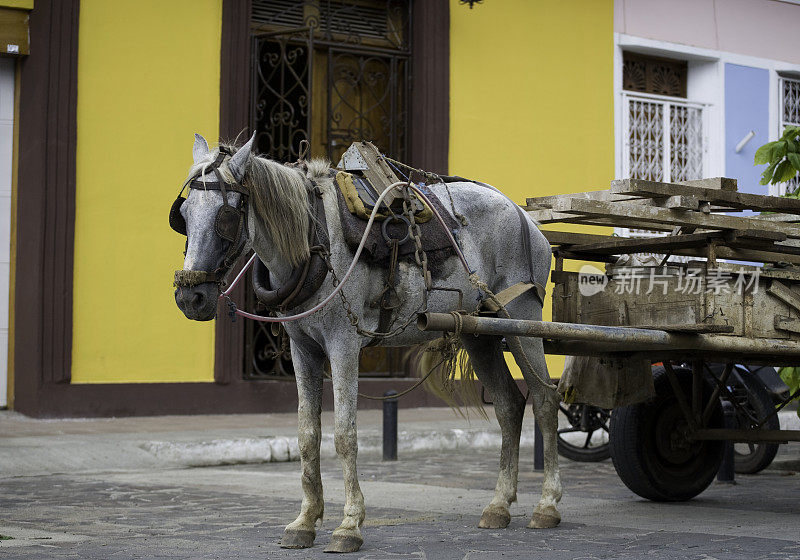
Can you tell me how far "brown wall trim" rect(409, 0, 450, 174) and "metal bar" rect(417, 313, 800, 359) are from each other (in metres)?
6.78

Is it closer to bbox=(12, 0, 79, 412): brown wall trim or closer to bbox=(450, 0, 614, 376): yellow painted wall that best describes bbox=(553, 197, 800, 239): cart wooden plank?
bbox=(12, 0, 79, 412): brown wall trim

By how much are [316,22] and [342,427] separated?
25.5 ft

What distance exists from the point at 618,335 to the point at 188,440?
5.05 m

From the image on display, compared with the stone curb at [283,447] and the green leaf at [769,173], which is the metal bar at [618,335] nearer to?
the green leaf at [769,173]

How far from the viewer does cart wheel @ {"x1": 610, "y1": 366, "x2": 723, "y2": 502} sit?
23.0 ft

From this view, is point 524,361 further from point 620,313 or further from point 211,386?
point 211,386

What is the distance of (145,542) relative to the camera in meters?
5.48

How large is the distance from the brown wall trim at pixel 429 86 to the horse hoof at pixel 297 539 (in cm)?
Answer: 779

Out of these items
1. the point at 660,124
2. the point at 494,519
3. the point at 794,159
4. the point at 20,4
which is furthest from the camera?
the point at 660,124

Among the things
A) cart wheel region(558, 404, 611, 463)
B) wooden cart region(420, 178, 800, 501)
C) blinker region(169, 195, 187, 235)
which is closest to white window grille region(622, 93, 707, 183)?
cart wheel region(558, 404, 611, 463)

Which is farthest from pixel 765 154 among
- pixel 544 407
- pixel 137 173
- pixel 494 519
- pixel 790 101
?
pixel 790 101

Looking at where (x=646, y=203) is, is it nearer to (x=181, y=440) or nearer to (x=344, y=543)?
(x=344, y=543)

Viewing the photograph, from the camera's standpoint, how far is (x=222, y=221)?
5129mm

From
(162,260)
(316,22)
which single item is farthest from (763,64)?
(162,260)
